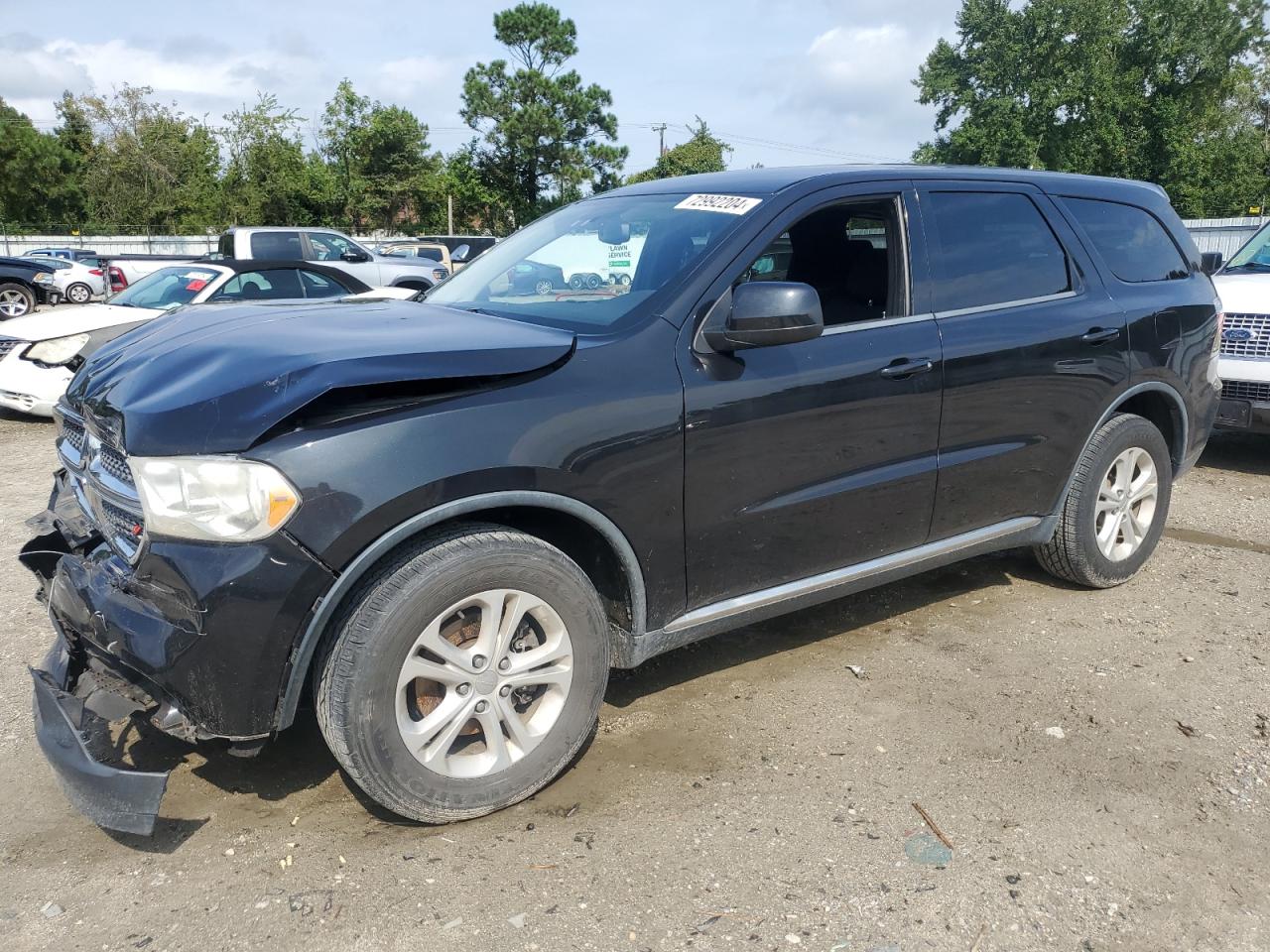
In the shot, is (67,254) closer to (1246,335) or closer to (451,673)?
(1246,335)

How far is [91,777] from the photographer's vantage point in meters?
2.48

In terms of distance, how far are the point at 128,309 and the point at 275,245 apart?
22.8ft

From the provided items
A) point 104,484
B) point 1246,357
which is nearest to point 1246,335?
point 1246,357

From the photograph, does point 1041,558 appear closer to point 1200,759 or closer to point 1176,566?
point 1176,566

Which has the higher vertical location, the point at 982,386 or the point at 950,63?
the point at 950,63

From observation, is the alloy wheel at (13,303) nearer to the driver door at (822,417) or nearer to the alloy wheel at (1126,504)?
the driver door at (822,417)

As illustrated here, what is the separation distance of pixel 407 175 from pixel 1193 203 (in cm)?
3902

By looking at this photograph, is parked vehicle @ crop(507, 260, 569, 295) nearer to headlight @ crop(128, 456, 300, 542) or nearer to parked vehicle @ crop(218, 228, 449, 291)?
headlight @ crop(128, 456, 300, 542)

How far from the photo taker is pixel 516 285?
3.75 meters

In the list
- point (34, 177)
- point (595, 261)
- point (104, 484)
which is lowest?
point (104, 484)

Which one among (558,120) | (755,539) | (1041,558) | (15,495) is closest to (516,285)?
(755,539)

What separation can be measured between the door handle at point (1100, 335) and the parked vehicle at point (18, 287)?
1874cm

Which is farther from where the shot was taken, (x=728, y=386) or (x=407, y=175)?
(x=407, y=175)

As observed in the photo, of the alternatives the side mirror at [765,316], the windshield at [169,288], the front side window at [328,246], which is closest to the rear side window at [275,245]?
the front side window at [328,246]
